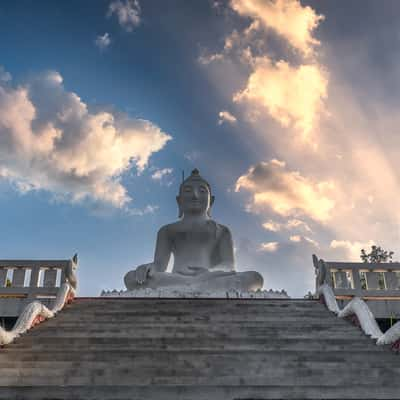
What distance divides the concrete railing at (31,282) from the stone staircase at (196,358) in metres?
2.15

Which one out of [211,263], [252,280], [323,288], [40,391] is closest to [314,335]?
[323,288]

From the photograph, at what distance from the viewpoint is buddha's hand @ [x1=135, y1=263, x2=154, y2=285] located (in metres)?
13.4

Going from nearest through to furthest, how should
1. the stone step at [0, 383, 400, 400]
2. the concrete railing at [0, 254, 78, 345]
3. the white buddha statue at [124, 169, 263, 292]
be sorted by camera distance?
the stone step at [0, 383, 400, 400], the concrete railing at [0, 254, 78, 345], the white buddha statue at [124, 169, 263, 292]

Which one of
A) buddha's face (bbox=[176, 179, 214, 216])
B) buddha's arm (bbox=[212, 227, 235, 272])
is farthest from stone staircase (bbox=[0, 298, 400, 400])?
buddha's face (bbox=[176, 179, 214, 216])

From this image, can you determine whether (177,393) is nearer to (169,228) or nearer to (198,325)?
(198,325)

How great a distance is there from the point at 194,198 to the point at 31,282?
5.96 meters

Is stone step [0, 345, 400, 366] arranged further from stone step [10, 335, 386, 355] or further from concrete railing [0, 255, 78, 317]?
concrete railing [0, 255, 78, 317]

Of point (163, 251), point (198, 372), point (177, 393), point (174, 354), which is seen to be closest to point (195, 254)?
point (163, 251)

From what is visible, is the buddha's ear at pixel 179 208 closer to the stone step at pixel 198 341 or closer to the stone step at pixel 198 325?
the stone step at pixel 198 325

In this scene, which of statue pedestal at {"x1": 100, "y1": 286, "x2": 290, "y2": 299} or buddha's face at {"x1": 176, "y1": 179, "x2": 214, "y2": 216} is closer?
statue pedestal at {"x1": 100, "y1": 286, "x2": 290, "y2": 299}

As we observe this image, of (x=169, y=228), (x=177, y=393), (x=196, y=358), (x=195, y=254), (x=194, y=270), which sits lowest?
(x=177, y=393)

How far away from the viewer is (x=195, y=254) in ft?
49.1

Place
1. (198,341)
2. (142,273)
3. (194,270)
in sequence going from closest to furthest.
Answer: (198,341) → (142,273) → (194,270)

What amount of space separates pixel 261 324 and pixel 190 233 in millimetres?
7074
